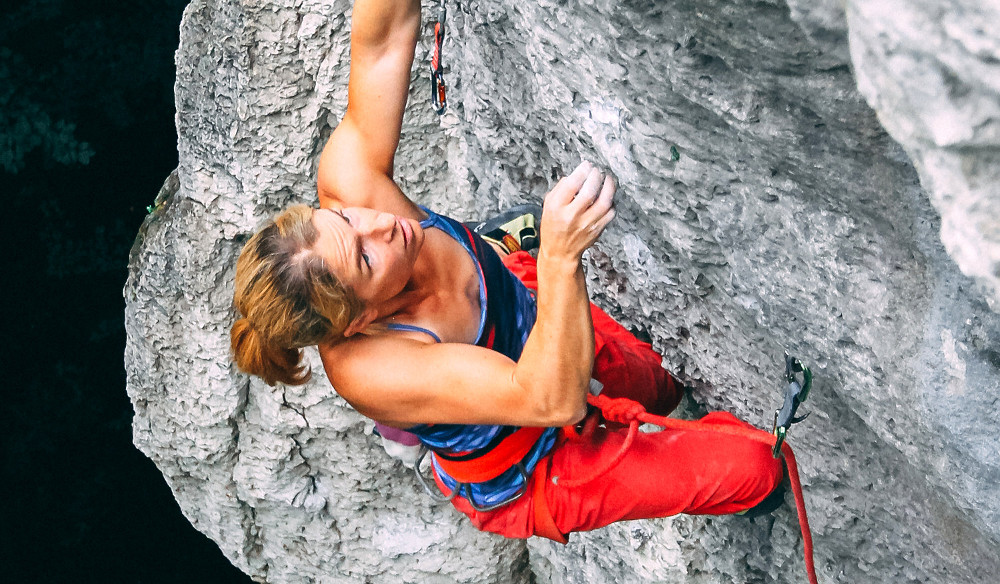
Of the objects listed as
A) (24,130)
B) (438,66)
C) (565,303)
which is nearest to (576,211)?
(565,303)

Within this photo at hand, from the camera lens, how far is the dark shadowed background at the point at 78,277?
4355mm

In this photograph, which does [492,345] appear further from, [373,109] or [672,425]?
[373,109]

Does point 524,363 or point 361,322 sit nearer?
point 524,363

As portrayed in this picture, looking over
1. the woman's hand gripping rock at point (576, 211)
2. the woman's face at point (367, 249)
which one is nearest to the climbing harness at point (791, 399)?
the woman's hand gripping rock at point (576, 211)

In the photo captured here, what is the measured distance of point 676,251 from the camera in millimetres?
1989

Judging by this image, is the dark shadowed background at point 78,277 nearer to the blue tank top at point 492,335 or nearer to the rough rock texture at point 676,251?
the rough rock texture at point 676,251

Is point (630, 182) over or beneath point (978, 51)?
beneath

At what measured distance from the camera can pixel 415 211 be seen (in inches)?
79.4

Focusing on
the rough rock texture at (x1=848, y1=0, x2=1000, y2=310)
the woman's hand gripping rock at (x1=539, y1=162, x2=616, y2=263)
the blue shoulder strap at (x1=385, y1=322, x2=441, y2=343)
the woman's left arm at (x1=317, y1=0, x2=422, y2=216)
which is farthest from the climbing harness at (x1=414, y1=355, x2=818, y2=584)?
the rough rock texture at (x1=848, y1=0, x2=1000, y2=310)

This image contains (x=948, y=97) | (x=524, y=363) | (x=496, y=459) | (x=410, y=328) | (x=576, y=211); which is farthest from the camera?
(x=496, y=459)

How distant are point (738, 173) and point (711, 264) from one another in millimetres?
294

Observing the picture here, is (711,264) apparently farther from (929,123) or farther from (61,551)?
(61,551)

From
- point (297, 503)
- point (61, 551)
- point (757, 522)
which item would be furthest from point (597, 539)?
point (61, 551)

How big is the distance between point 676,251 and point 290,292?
0.88 metres
